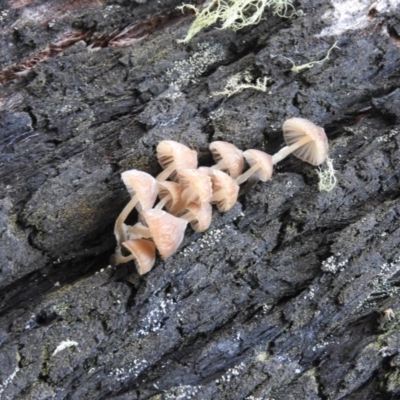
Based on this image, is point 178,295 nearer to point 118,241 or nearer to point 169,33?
point 118,241

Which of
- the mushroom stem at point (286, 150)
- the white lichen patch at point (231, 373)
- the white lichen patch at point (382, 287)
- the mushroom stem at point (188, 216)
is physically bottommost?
the white lichen patch at point (382, 287)

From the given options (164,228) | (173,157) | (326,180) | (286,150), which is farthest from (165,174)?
(326,180)

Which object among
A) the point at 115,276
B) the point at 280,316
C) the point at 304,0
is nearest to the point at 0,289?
the point at 115,276

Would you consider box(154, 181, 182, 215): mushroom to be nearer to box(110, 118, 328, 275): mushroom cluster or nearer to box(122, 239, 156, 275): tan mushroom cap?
box(110, 118, 328, 275): mushroom cluster

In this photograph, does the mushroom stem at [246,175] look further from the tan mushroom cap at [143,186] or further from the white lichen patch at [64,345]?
the white lichen patch at [64,345]

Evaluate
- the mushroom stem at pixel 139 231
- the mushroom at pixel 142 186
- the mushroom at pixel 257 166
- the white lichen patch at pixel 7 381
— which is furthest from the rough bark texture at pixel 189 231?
the mushroom at pixel 142 186

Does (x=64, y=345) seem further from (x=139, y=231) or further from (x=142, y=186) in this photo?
(x=142, y=186)
